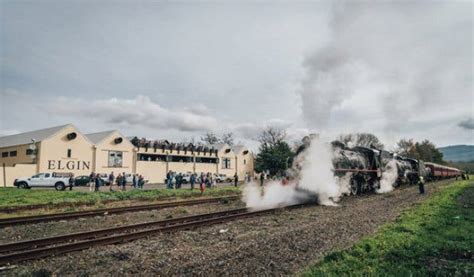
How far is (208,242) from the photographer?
8.72m

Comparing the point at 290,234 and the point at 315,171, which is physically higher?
the point at 315,171

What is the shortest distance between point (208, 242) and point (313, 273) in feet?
12.2

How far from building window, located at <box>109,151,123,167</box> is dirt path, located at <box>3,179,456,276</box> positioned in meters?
37.1

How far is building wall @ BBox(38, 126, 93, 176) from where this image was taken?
3738 centimetres

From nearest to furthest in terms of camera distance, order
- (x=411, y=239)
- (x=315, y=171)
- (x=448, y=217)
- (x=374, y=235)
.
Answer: (x=411, y=239) → (x=374, y=235) → (x=448, y=217) → (x=315, y=171)

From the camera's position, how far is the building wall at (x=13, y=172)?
33350mm

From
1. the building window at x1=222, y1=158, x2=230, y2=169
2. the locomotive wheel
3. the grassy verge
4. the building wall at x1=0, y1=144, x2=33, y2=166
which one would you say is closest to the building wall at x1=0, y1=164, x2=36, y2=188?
the building wall at x1=0, y1=144, x2=33, y2=166

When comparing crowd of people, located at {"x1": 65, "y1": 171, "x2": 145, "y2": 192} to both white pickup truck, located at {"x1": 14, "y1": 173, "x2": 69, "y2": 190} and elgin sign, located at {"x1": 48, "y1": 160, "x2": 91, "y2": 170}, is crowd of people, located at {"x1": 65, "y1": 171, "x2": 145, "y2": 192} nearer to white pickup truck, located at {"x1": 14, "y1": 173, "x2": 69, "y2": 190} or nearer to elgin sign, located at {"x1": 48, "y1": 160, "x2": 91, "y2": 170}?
white pickup truck, located at {"x1": 14, "y1": 173, "x2": 69, "y2": 190}

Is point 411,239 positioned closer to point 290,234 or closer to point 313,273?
point 290,234

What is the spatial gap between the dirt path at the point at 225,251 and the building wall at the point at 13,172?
32.5 metres

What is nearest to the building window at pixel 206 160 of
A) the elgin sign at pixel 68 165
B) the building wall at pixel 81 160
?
the building wall at pixel 81 160

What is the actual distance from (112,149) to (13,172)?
12.5 m

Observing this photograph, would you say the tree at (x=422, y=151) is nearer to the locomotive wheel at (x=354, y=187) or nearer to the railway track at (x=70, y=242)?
the locomotive wheel at (x=354, y=187)

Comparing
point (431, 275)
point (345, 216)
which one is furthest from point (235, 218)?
point (431, 275)
